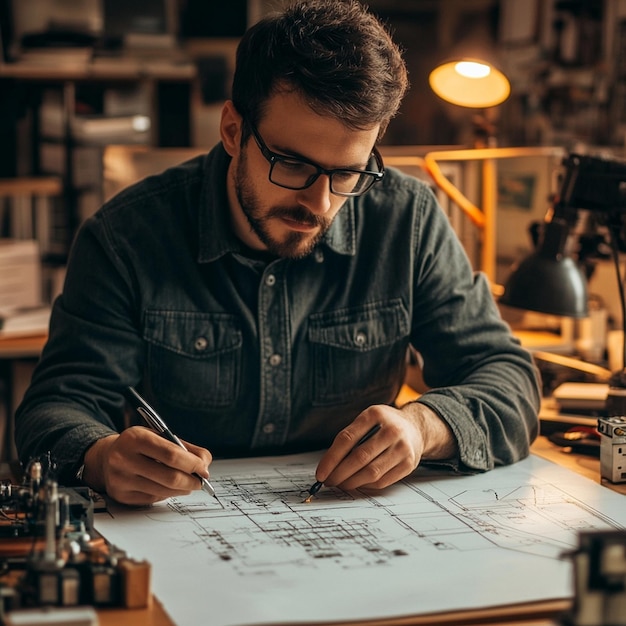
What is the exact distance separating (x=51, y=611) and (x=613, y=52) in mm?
2534

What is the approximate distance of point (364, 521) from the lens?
119 centimetres

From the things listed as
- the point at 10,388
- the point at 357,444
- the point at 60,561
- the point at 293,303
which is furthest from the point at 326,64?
the point at 10,388

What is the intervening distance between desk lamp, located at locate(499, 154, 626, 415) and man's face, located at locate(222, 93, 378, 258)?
0.43 meters

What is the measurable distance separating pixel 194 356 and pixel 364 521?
0.48m

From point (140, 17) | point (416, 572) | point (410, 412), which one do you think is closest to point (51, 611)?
point (416, 572)

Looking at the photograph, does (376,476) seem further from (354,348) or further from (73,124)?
(73,124)

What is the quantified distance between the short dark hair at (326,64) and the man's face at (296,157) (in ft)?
0.07

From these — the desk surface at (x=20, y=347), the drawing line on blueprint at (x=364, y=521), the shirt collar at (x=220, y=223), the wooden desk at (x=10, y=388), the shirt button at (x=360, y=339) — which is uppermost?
the shirt collar at (x=220, y=223)

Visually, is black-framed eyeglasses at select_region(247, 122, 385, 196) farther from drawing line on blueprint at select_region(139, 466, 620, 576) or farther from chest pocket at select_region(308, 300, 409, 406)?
drawing line on blueprint at select_region(139, 466, 620, 576)

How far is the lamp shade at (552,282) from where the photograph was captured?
177 cm

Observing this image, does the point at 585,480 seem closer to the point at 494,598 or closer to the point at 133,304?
the point at 494,598

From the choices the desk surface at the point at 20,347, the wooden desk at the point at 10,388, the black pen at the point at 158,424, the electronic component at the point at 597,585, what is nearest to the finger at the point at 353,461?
the black pen at the point at 158,424

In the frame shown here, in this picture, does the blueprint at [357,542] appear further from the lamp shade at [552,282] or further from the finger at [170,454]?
the lamp shade at [552,282]

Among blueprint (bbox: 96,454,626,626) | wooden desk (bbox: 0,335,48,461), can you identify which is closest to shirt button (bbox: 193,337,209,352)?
blueprint (bbox: 96,454,626,626)
